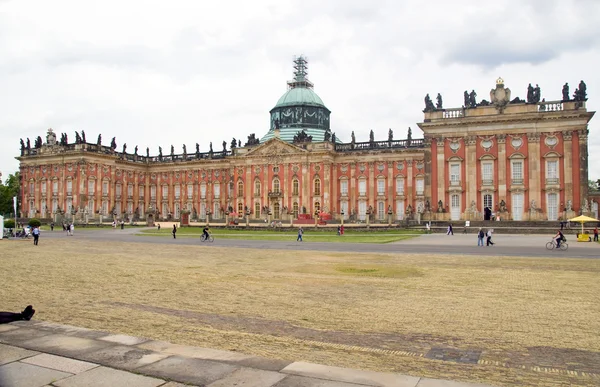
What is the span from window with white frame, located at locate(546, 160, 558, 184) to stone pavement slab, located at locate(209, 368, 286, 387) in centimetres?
5455

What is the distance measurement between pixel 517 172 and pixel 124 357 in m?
54.8

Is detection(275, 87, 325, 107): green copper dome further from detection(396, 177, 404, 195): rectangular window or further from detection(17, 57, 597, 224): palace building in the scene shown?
detection(396, 177, 404, 195): rectangular window

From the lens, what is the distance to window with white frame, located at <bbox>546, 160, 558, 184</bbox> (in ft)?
174

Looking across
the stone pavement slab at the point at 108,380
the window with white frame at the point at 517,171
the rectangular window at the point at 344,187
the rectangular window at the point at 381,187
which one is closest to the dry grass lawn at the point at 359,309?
the stone pavement slab at the point at 108,380

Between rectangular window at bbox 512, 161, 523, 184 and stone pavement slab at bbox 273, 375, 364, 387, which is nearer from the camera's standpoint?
stone pavement slab at bbox 273, 375, 364, 387

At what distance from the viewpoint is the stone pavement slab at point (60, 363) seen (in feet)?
19.3

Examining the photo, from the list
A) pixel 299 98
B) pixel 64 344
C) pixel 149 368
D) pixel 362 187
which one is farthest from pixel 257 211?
pixel 149 368

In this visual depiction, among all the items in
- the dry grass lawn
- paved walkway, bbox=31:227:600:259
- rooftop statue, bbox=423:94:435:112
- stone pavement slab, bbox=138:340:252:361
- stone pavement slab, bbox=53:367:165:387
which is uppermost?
rooftop statue, bbox=423:94:435:112

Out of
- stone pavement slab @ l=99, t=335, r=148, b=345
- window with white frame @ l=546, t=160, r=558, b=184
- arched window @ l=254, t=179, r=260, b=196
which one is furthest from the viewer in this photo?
arched window @ l=254, t=179, r=260, b=196

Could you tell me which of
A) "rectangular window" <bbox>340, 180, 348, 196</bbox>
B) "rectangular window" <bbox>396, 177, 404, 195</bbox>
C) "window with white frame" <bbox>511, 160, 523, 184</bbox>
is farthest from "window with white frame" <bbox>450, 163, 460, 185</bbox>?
"rectangular window" <bbox>340, 180, 348, 196</bbox>

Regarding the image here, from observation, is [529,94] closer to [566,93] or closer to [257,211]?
[566,93]

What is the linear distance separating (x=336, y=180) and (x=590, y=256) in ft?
172

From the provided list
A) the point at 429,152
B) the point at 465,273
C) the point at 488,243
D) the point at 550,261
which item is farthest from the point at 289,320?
the point at 429,152

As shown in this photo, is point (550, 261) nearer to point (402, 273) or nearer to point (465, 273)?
point (465, 273)
